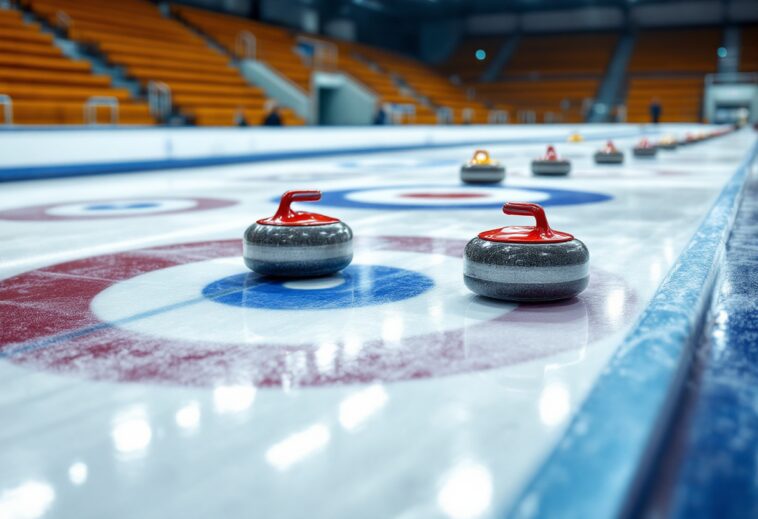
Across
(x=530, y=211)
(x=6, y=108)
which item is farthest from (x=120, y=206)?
(x=6, y=108)

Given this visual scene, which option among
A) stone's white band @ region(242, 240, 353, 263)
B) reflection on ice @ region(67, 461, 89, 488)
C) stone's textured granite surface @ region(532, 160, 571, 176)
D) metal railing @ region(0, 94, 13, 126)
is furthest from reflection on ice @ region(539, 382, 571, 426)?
metal railing @ region(0, 94, 13, 126)

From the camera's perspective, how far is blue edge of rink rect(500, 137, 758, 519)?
635 mm

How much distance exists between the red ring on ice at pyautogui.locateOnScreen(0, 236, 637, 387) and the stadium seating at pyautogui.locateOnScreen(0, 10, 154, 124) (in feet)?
22.9

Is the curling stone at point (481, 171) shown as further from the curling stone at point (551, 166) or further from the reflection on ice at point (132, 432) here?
the reflection on ice at point (132, 432)

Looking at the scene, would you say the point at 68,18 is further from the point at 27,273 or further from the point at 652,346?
the point at 652,346

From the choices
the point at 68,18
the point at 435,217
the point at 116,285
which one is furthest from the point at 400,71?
the point at 116,285

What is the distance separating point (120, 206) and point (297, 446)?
9.67 ft

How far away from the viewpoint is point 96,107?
821 cm

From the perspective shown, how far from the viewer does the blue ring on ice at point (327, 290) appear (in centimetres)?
156

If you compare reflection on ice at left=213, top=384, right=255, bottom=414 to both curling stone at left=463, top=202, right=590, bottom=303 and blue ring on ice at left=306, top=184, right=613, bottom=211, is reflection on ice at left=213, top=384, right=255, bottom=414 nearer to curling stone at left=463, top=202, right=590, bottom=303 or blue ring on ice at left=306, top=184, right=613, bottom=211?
curling stone at left=463, top=202, right=590, bottom=303

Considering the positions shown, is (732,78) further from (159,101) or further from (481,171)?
(481,171)

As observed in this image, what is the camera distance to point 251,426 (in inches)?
35.6

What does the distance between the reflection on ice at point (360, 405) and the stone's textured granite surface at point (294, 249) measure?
71 cm

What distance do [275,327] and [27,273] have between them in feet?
2.97
